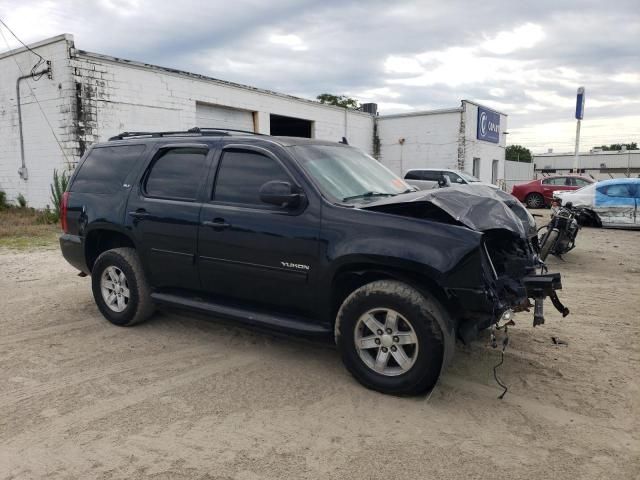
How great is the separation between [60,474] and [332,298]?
2.05 meters

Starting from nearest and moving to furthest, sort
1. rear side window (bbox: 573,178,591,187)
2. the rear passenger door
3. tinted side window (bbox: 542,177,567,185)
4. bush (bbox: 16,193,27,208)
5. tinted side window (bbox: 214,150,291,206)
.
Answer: tinted side window (bbox: 214,150,291,206) < the rear passenger door < bush (bbox: 16,193,27,208) < rear side window (bbox: 573,178,591,187) < tinted side window (bbox: 542,177,567,185)

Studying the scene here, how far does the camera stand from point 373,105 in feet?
86.9

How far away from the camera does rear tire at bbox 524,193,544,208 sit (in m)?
21.3

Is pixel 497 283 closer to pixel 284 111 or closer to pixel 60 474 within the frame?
pixel 60 474

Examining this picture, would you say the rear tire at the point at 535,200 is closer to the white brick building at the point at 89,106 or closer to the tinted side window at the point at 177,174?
the white brick building at the point at 89,106

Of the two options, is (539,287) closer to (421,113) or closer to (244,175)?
(244,175)

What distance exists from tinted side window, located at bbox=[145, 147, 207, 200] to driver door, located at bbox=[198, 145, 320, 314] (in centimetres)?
26

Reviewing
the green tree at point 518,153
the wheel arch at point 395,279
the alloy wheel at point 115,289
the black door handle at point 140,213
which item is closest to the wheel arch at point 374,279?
the wheel arch at point 395,279

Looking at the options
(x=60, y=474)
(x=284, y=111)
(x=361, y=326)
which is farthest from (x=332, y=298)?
(x=284, y=111)

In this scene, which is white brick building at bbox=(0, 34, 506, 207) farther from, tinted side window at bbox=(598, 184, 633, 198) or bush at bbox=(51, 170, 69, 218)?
tinted side window at bbox=(598, 184, 633, 198)

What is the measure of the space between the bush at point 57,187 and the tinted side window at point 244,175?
10.3m

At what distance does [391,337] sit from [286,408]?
0.88 m

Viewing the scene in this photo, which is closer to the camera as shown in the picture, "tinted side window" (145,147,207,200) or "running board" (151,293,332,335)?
"running board" (151,293,332,335)

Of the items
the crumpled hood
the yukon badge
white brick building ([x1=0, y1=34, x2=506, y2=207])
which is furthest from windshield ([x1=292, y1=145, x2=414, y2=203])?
white brick building ([x1=0, y1=34, x2=506, y2=207])
